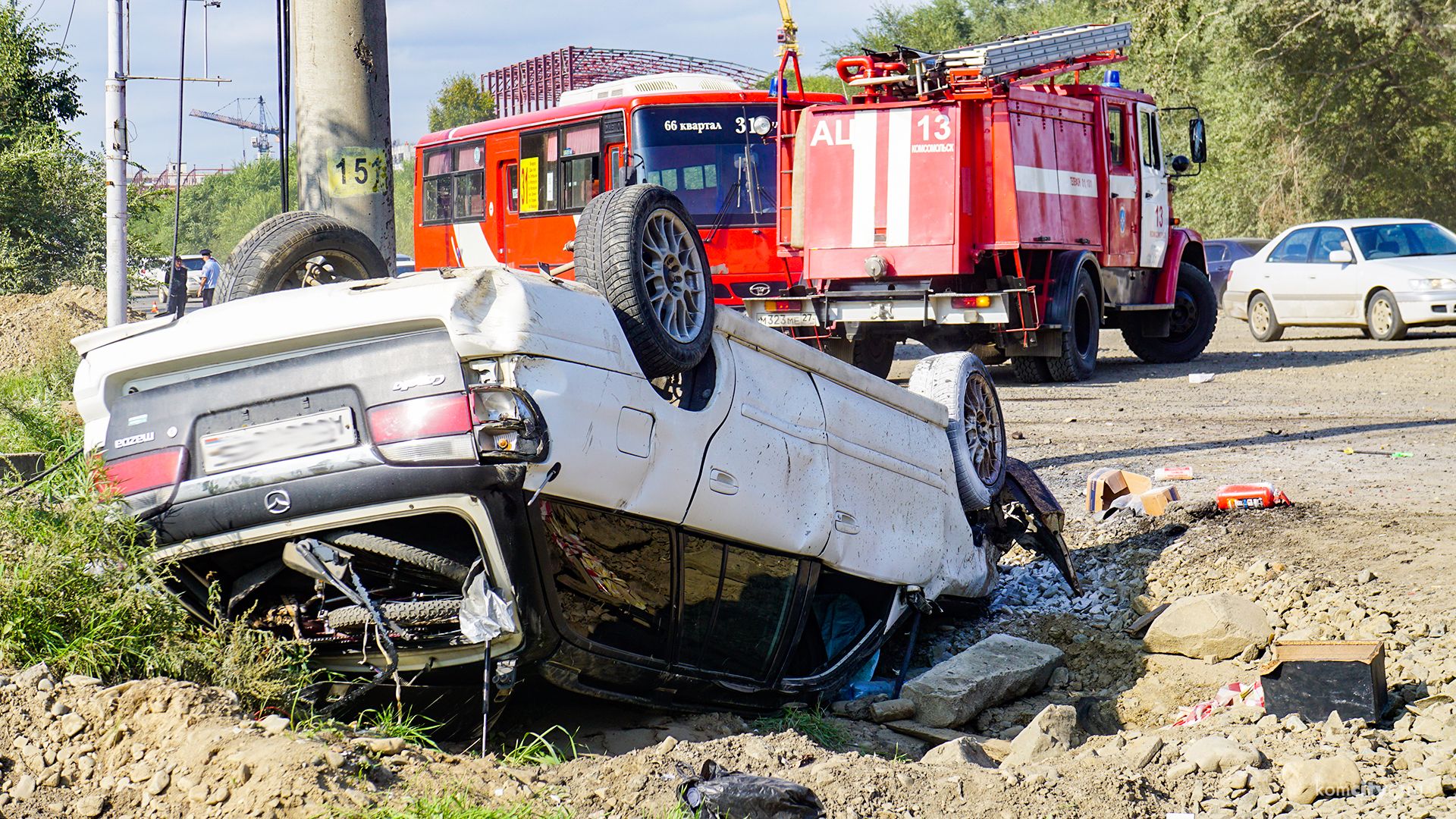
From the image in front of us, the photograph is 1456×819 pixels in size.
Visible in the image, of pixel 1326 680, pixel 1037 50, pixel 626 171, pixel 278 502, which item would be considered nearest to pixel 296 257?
pixel 278 502

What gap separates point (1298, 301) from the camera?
1672cm

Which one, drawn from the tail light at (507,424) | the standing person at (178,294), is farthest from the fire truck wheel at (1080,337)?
Answer: the tail light at (507,424)

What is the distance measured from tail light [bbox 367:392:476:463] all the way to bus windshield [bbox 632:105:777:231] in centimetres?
1078

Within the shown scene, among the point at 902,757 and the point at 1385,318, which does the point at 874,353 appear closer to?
the point at 1385,318

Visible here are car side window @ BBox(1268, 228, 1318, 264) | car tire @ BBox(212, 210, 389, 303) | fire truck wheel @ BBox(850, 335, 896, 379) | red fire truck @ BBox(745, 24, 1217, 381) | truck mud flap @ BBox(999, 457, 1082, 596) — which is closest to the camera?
car tire @ BBox(212, 210, 389, 303)

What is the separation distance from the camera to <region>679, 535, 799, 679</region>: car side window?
3816mm

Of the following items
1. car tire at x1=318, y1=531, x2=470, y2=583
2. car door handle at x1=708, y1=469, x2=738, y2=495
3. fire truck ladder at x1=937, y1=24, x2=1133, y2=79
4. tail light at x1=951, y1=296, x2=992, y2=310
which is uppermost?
fire truck ladder at x1=937, y1=24, x2=1133, y2=79

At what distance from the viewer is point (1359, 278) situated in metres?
16.1

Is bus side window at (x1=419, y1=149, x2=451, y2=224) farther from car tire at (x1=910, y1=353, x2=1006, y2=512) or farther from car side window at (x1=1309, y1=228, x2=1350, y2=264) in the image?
car tire at (x1=910, y1=353, x2=1006, y2=512)

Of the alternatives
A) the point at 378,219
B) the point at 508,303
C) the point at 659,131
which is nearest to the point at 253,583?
the point at 508,303

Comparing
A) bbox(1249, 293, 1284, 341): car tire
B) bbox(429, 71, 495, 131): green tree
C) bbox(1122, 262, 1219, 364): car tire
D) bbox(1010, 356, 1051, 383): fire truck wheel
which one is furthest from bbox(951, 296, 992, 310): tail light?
bbox(429, 71, 495, 131): green tree

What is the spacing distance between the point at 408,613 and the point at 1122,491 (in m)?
5.07

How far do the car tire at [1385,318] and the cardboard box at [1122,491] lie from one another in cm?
1043

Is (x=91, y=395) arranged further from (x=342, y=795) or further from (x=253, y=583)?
(x=342, y=795)
